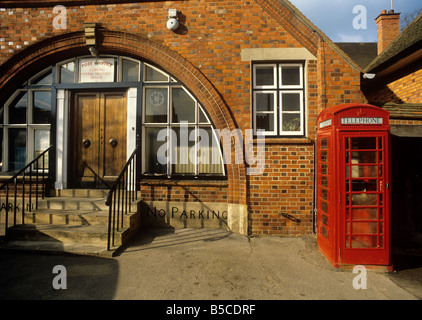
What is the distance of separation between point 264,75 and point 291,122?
46.9 inches

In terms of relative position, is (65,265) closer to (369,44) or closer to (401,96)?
(401,96)

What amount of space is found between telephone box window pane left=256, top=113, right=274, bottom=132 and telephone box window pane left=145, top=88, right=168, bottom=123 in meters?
2.14

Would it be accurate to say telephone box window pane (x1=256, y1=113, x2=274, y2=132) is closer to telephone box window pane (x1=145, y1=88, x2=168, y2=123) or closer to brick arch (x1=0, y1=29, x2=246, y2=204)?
brick arch (x1=0, y1=29, x2=246, y2=204)

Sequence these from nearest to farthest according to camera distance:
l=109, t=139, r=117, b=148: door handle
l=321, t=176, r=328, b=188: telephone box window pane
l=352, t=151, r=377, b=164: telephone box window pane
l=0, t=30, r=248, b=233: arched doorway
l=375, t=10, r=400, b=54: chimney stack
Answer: l=352, t=151, r=377, b=164: telephone box window pane, l=321, t=176, r=328, b=188: telephone box window pane, l=0, t=30, r=248, b=233: arched doorway, l=109, t=139, r=117, b=148: door handle, l=375, t=10, r=400, b=54: chimney stack

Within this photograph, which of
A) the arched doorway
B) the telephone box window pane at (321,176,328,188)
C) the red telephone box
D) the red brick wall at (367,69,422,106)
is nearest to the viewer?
the red telephone box

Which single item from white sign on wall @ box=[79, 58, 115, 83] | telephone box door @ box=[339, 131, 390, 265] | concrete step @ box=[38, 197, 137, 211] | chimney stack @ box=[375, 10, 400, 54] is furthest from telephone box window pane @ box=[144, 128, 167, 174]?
chimney stack @ box=[375, 10, 400, 54]

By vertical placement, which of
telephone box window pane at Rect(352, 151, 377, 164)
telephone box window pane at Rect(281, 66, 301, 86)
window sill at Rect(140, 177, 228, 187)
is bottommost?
window sill at Rect(140, 177, 228, 187)

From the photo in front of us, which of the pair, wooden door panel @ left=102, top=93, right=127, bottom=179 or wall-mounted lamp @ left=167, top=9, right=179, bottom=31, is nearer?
wall-mounted lamp @ left=167, top=9, right=179, bottom=31

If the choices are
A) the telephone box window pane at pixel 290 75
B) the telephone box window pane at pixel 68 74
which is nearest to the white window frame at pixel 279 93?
the telephone box window pane at pixel 290 75

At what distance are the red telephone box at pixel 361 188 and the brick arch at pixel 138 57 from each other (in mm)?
1858

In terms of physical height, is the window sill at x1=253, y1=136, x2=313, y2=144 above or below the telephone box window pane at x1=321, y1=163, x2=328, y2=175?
above

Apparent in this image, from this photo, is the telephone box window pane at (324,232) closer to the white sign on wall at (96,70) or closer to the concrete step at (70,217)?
the concrete step at (70,217)

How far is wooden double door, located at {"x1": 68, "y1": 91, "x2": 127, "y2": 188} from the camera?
5617 millimetres
